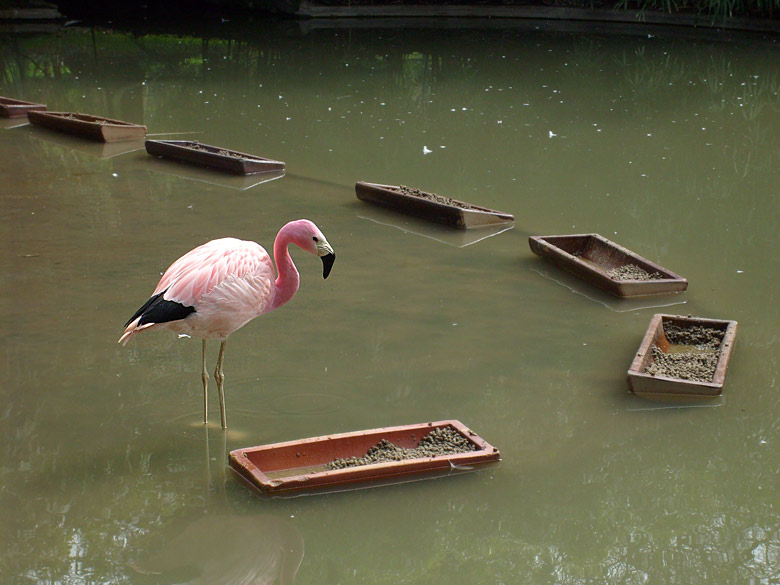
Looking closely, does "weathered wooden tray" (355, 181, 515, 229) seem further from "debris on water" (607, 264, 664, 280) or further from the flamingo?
the flamingo

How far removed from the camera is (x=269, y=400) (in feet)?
17.0

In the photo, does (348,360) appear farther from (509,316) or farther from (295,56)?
(295,56)

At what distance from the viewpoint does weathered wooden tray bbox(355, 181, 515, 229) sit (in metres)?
7.88

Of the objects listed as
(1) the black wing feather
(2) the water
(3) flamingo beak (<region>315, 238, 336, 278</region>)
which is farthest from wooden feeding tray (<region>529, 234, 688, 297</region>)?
(1) the black wing feather

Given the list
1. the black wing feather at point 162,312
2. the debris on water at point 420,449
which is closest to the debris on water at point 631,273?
the debris on water at point 420,449

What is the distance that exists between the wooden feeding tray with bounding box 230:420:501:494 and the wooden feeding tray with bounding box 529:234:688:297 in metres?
2.33

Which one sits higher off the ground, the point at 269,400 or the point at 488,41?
the point at 488,41

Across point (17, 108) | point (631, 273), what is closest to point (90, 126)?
point (17, 108)

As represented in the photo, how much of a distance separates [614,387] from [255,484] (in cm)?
219

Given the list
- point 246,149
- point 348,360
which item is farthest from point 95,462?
point 246,149

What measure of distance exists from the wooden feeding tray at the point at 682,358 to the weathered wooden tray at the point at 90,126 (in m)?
6.97

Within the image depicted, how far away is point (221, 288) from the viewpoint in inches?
177

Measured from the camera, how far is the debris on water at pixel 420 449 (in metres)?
4.46

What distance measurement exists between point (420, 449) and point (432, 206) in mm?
3805
